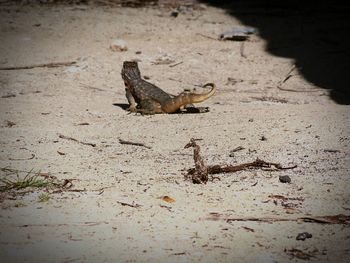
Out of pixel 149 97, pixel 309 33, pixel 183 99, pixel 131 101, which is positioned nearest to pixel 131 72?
pixel 131 101

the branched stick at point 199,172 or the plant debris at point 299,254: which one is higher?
the plant debris at point 299,254

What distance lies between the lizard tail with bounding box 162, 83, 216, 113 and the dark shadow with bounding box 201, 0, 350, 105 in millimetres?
1703

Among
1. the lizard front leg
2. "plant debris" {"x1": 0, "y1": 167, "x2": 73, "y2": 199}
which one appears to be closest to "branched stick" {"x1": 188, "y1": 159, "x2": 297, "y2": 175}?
"plant debris" {"x1": 0, "y1": 167, "x2": 73, "y2": 199}

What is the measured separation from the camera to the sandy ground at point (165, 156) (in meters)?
3.07

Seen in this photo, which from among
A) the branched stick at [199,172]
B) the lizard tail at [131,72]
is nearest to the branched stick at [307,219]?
the branched stick at [199,172]

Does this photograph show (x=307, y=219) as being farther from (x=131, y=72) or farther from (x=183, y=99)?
(x=131, y=72)

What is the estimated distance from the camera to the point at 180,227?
3.25m

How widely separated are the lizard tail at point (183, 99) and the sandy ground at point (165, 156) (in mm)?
180

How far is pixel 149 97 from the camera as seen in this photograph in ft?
21.4

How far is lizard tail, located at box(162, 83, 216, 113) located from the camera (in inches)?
242

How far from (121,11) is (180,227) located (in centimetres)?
855

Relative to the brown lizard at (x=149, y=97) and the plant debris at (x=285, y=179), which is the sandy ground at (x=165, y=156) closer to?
the plant debris at (x=285, y=179)

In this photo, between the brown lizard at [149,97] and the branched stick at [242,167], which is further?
the brown lizard at [149,97]

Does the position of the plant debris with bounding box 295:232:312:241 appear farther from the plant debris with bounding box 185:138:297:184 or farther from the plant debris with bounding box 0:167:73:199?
the plant debris with bounding box 0:167:73:199
